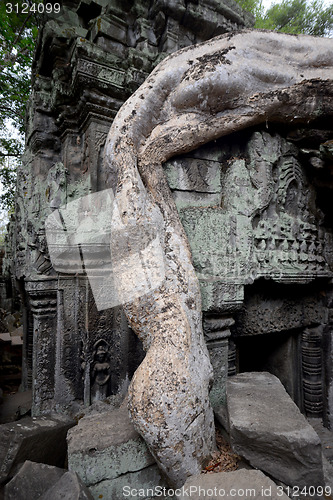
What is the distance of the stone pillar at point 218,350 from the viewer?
1.80 metres

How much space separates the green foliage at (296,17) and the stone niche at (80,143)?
217 inches

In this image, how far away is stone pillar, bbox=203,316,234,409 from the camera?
1.80 metres

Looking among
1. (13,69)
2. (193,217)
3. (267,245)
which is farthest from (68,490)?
(13,69)

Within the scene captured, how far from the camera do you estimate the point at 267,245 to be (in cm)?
212

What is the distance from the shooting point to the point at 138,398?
4.43 feet

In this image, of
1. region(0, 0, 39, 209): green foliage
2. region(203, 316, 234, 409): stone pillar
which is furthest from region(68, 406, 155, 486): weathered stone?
region(0, 0, 39, 209): green foliage

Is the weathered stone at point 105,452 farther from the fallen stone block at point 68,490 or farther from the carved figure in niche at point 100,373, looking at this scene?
the carved figure in niche at point 100,373

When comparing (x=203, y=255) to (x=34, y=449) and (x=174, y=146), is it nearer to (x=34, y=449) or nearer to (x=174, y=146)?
(x=174, y=146)

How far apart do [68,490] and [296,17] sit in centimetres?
1051

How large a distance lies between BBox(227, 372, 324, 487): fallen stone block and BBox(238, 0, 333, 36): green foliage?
8991 mm

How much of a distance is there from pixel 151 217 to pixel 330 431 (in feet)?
7.87

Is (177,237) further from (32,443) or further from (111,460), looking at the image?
(32,443)

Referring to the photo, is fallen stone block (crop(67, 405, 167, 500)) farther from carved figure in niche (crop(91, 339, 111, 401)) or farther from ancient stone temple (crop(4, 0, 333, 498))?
carved figure in niche (crop(91, 339, 111, 401))

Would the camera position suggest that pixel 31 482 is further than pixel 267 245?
No
